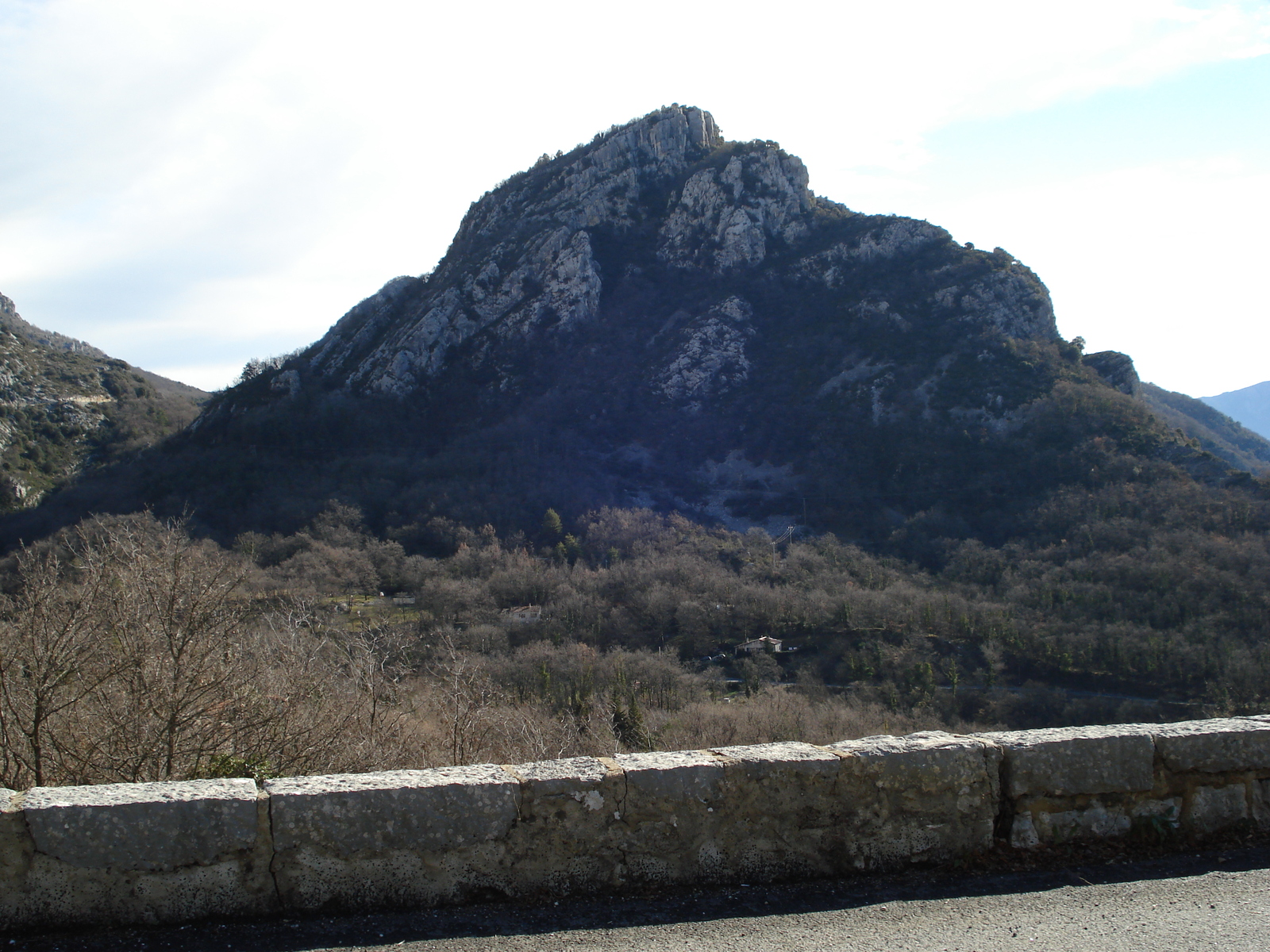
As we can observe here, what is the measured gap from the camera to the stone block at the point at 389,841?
2746mm

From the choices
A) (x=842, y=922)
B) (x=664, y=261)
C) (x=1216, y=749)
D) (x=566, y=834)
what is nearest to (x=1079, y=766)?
(x=1216, y=749)

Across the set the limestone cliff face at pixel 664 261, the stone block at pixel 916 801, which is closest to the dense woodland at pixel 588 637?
the stone block at pixel 916 801

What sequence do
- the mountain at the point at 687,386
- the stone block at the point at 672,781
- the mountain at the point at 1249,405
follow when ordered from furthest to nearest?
the mountain at the point at 1249,405 → the mountain at the point at 687,386 → the stone block at the point at 672,781

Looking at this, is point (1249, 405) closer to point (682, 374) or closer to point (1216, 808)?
point (682, 374)

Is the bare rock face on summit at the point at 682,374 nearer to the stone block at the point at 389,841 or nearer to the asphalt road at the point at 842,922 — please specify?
the asphalt road at the point at 842,922

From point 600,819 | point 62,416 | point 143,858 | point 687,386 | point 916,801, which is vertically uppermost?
point 687,386

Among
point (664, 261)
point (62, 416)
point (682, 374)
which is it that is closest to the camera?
point (62, 416)

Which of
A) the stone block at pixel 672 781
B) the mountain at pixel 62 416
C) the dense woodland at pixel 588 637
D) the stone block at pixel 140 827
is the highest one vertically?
the mountain at pixel 62 416

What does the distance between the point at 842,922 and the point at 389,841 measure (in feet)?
5.41

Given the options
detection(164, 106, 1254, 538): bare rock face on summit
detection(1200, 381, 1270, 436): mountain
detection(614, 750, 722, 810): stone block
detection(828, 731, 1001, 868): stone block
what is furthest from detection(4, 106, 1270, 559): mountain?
detection(1200, 381, 1270, 436): mountain

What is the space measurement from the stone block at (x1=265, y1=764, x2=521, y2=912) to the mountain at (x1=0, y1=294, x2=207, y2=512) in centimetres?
6520

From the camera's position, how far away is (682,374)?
7519cm

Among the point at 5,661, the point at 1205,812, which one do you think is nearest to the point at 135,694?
the point at 5,661

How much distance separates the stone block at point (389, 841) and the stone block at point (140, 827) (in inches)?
5.7
